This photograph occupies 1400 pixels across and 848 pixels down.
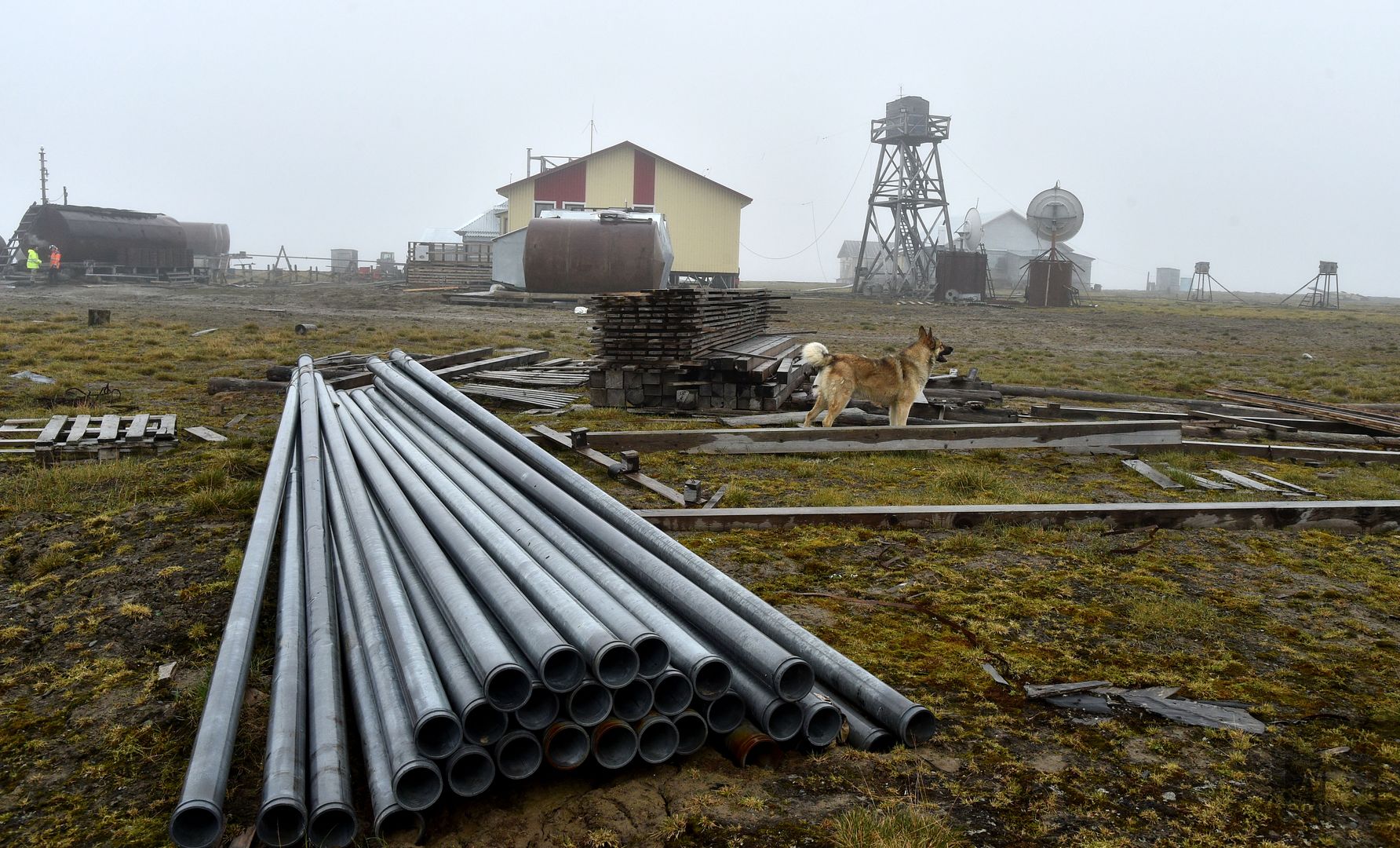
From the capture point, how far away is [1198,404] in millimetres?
11242

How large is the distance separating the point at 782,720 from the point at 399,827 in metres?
1.26

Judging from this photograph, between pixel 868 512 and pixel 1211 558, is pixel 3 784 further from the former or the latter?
pixel 1211 558

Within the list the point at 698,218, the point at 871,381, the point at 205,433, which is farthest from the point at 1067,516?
the point at 698,218

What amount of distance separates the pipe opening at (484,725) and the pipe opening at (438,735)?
4 cm

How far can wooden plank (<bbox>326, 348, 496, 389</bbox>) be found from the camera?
11.2 meters

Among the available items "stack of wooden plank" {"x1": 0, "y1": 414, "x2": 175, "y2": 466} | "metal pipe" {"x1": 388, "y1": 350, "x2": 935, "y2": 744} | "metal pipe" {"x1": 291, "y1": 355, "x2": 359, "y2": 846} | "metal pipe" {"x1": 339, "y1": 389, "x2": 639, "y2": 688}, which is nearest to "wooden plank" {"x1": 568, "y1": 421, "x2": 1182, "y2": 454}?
"metal pipe" {"x1": 388, "y1": 350, "x2": 935, "y2": 744}

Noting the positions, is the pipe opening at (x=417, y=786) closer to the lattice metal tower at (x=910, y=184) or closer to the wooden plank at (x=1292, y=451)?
the wooden plank at (x=1292, y=451)

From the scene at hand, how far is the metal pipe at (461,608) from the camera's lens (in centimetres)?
279

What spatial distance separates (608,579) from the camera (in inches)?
147

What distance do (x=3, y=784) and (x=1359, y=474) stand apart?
937 cm

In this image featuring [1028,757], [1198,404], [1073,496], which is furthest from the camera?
[1198,404]

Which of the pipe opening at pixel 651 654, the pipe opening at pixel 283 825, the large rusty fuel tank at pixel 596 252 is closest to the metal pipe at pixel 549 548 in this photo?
the pipe opening at pixel 651 654

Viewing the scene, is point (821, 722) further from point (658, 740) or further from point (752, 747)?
point (658, 740)

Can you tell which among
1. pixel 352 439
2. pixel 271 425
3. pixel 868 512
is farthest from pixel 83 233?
pixel 868 512
